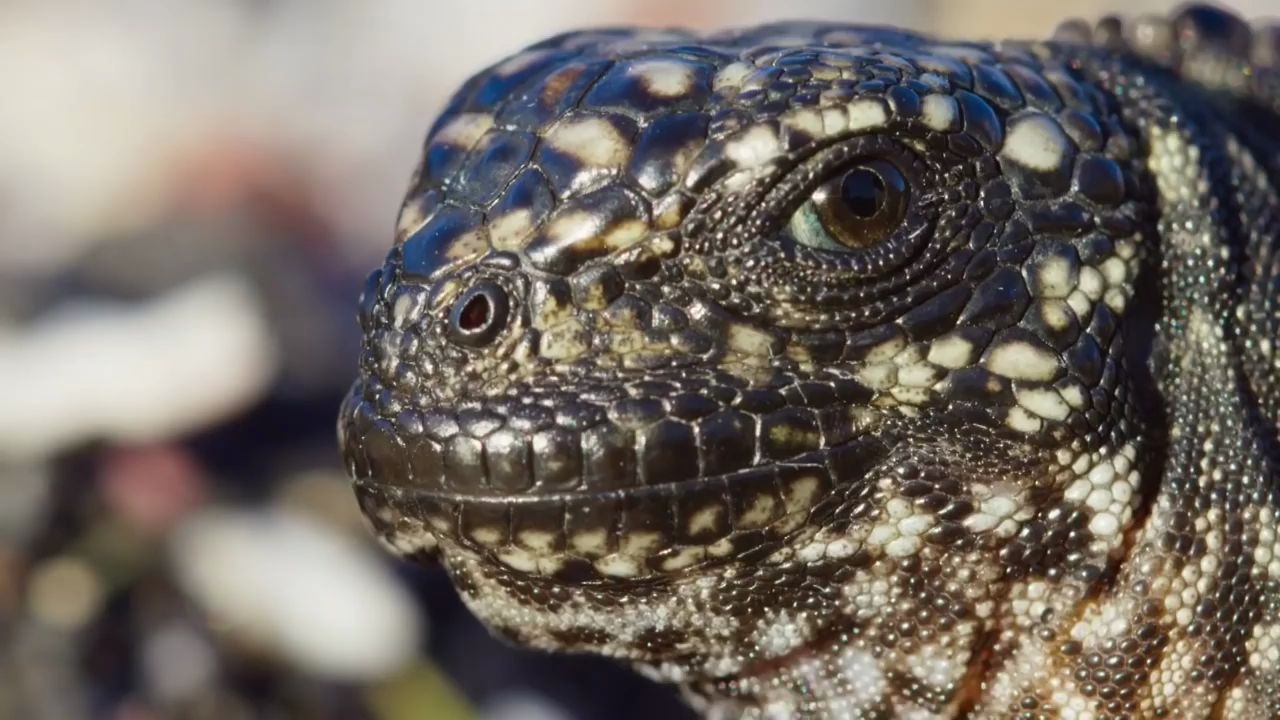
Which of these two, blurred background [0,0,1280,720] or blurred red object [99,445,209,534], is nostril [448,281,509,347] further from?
blurred red object [99,445,209,534]

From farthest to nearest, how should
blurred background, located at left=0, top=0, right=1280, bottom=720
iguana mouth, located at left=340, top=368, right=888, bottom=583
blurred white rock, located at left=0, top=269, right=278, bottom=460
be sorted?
1. blurred white rock, located at left=0, top=269, right=278, bottom=460
2. blurred background, located at left=0, top=0, right=1280, bottom=720
3. iguana mouth, located at left=340, top=368, right=888, bottom=583

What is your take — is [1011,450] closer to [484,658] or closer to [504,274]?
[504,274]

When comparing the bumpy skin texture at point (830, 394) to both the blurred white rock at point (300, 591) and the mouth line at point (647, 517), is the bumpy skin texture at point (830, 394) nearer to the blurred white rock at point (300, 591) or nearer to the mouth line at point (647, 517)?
the mouth line at point (647, 517)

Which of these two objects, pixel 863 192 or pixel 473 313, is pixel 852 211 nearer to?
pixel 863 192

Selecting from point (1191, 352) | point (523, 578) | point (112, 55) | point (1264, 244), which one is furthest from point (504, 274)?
point (112, 55)

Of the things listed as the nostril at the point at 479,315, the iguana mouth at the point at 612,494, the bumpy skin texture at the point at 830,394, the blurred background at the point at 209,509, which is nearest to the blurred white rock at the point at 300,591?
the blurred background at the point at 209,509

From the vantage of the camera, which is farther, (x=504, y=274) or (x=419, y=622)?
(x=419, y=622)

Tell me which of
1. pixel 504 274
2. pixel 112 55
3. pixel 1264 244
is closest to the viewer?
pixel 504 274

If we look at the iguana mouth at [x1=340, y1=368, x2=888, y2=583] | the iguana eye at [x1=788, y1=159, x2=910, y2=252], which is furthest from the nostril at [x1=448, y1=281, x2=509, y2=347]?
the iguana eye at [x1=788, y1=159, x2=910, y2=252]
